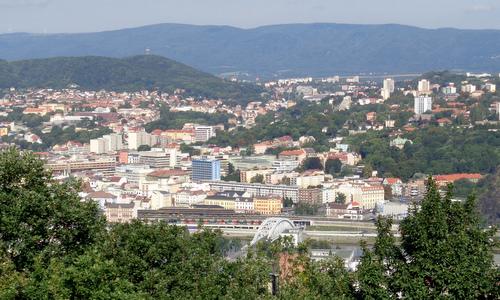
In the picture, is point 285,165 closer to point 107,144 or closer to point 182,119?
point 107,144

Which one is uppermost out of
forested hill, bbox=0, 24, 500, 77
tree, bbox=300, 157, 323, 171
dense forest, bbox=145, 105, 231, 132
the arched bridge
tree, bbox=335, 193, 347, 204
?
forested hill, bbox=0, 24, 500, 77

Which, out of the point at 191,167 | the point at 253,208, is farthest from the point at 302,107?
the point at 253,208

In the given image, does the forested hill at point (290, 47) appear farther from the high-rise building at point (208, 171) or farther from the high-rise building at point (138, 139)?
the high-rise building at point (208, 171)

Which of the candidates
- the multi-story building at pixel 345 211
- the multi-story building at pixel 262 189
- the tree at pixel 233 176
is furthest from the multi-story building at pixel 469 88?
the multi-story building at pixel 345 211

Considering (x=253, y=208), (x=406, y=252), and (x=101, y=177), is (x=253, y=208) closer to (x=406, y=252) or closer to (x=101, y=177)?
(x=101, y=177)

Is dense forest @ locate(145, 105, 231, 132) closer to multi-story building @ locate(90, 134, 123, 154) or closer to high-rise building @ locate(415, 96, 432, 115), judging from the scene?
multi-story building @ locate(90, 134, 123, 154)

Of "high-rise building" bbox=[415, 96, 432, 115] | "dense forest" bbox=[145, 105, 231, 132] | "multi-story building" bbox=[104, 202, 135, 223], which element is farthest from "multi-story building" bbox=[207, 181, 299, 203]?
"high-rise building" bbox=[415, 96, 432, 115]
